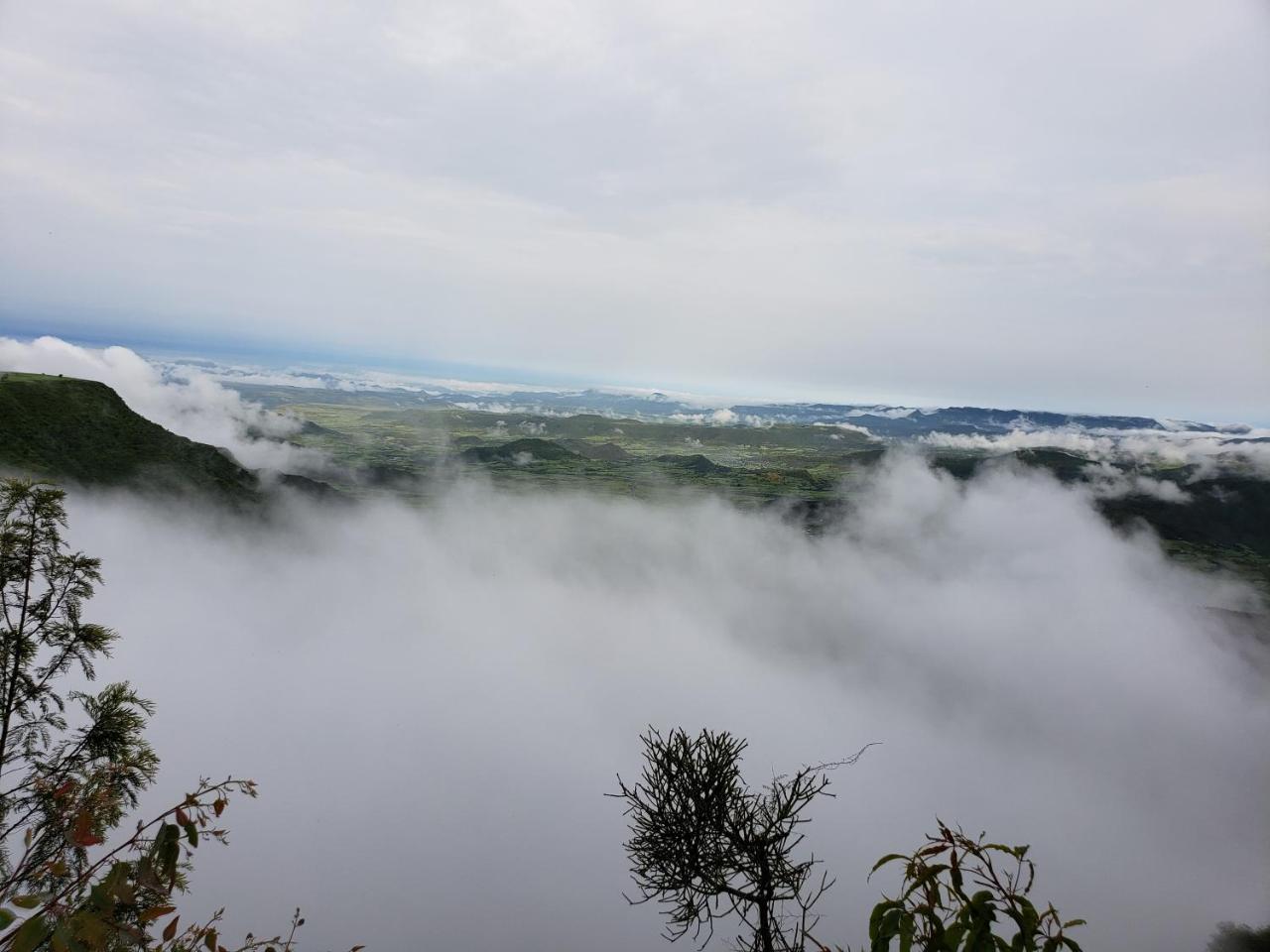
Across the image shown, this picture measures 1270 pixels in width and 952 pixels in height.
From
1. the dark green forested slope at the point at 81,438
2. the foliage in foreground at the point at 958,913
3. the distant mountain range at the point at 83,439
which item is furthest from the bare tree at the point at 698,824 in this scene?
the dark green forested slope at the point at 81,438

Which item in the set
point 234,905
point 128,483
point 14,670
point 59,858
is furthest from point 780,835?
point 234,905

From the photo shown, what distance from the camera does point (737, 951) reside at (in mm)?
12836

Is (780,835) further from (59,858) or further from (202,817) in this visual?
(59,858)

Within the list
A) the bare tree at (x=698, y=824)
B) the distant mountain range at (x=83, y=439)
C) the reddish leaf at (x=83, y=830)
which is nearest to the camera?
the reddish leaf at (x=83, y=830)

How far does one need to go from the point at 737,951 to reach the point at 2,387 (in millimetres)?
161910

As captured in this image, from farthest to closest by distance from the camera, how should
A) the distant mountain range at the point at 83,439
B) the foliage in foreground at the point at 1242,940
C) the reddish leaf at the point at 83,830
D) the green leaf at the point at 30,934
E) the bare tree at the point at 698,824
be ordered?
1. the foliage in foreground at the point at 1242,940
2. the distant mountain range at the point at 83,439
3. the bare tree at the point at 698,824
4. the reddish leaf at the point at 83,830
5. the green leaf at the point at 30,934

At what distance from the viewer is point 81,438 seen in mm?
121375

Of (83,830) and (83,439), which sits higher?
(83,830)

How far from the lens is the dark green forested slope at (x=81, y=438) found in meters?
108

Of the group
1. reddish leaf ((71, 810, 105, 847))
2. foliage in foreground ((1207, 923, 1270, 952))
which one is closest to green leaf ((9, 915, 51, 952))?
reddish leaf ((71, 810, 105, 847))

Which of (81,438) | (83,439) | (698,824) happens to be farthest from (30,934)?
(83,439)

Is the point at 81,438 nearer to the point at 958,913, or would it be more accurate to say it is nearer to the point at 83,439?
the point at 83,439

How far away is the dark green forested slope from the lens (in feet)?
356

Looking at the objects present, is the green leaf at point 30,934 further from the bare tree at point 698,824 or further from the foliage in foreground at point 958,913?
the bare tree at point 698,824
